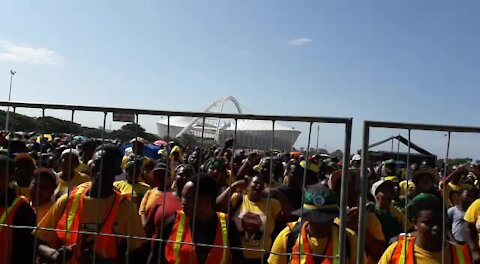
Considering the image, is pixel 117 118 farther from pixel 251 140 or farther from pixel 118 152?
pixel 251 140

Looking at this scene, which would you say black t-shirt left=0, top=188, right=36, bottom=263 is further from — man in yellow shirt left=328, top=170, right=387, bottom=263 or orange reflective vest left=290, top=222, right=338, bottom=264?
man in yellow shirt left=328, top=170, right=387, bottom=263

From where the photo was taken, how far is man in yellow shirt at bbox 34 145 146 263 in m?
3.21

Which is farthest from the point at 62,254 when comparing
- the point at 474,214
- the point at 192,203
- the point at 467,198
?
the point at 467,198

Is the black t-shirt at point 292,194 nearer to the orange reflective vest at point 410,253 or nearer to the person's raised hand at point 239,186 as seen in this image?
the person's raised hand at point 239,186

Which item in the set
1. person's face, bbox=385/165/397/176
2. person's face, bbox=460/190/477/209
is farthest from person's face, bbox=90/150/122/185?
person's face, bbox=385/165/397/176

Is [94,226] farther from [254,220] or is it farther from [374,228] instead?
[374,228]

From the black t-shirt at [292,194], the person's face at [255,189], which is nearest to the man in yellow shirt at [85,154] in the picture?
the person's face at [255,189]

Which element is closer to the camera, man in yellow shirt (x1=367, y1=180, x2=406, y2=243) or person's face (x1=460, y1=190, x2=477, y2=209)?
man in yellow shirt (x1=367, y1=180, x2=406, y2=243)

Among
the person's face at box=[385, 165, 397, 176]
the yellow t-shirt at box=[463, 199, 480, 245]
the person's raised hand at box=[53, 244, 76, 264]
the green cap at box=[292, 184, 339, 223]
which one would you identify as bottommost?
the person's raised hand at box=[53, 244, 76, 264]

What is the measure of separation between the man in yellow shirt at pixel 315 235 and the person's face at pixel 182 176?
5.57ft

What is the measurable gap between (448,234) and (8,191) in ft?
9.41

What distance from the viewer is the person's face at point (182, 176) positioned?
4.79 metres

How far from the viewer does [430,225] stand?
303cm

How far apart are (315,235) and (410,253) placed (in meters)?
0.58
